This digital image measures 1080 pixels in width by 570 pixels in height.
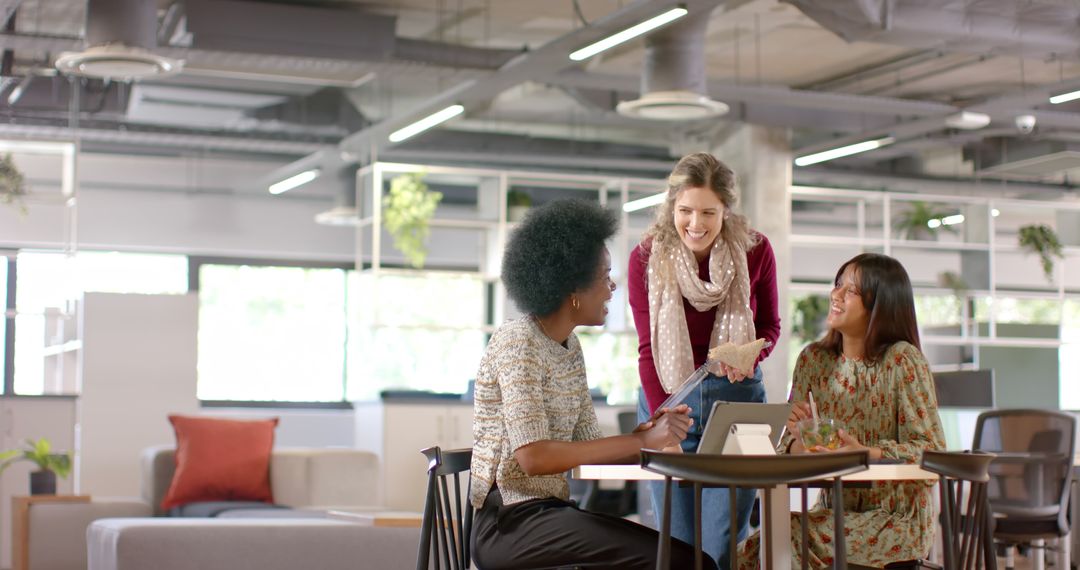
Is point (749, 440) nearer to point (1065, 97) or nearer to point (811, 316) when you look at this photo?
point (1065, 97)

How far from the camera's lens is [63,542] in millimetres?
6398

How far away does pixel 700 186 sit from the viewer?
338 cm

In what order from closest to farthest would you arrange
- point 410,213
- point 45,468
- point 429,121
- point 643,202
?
point 45,468
point 429,121
point 410,213
point 643,202

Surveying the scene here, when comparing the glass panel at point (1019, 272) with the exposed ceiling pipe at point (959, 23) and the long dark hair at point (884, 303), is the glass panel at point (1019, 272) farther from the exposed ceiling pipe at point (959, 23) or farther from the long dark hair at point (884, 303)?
the long dark hair at point (884, 303)

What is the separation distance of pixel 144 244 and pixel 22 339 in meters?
1.54

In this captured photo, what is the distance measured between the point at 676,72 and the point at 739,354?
589 centimetres

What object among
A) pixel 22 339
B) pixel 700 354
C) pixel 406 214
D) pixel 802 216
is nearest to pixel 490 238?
pixel 406 214

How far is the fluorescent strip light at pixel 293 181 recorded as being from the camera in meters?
12.7

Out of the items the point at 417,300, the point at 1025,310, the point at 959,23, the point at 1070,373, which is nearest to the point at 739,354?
the point at 959,23

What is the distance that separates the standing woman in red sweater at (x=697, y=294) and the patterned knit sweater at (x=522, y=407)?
0.56 meters

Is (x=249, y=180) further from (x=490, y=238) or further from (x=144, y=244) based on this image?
(x=490, y=238)

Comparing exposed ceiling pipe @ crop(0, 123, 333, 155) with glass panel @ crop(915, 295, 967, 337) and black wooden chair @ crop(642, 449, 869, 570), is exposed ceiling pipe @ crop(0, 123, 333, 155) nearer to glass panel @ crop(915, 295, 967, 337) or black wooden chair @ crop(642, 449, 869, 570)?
glass panel @ crop(915, 295, 967, 337)

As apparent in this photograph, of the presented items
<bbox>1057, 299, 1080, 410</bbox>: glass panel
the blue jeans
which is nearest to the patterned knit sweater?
the blue jeans

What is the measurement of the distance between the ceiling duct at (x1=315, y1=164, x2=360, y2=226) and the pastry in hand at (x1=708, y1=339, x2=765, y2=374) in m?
9.76
